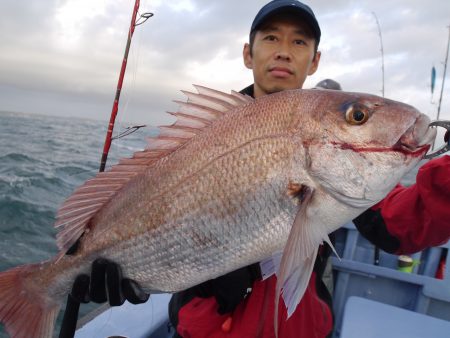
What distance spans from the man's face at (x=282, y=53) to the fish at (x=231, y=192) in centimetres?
81

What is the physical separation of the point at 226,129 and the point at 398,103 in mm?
712

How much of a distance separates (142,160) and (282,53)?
1209 millimetres

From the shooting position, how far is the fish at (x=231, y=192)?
1.36m

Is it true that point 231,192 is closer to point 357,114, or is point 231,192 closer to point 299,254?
point 299,254

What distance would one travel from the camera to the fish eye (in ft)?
4.57

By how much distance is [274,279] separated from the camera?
189cm

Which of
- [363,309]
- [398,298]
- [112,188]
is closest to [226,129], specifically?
[112,188]

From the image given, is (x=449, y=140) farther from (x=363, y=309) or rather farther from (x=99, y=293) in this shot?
(x=99, y=293)

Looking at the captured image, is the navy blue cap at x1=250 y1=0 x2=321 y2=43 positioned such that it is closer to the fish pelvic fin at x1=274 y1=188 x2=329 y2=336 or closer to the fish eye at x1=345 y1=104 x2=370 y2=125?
the fish eye at x1=345 y1=104 x2=370 y2=125

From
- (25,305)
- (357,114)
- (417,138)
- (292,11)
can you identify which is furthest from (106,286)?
(292,11)

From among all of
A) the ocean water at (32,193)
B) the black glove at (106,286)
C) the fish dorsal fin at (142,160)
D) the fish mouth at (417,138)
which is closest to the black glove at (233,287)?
the black glove at (106,286)

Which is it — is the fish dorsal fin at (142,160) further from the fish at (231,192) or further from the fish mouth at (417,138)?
the fish mouth at (417,138)

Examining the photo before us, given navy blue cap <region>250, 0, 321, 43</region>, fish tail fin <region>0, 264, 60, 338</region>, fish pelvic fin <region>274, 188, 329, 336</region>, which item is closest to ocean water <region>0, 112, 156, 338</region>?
fish tail fin <region>0, 264, 60, 338</region>

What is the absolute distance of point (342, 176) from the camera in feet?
4.49
